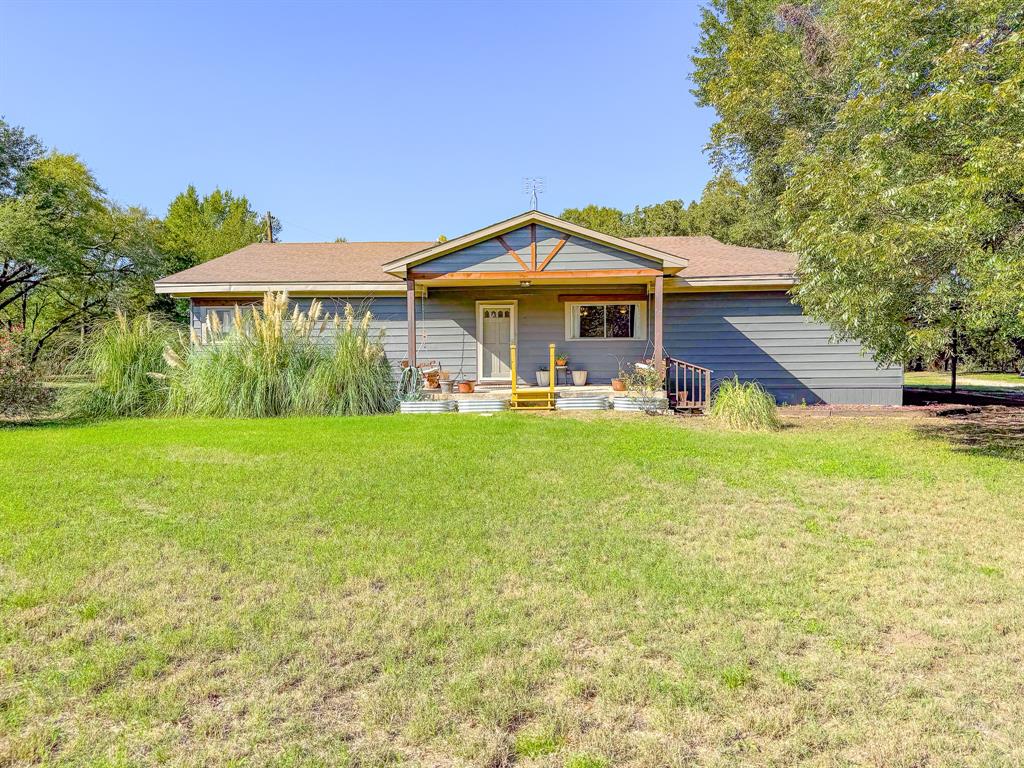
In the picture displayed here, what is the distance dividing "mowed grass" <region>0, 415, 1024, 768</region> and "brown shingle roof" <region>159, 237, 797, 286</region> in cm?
788

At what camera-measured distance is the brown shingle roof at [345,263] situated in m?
12.8

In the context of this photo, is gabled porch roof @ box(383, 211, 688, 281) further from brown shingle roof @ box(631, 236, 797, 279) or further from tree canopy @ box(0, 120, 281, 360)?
tree canopy @ box(0, 120, 281, 360)

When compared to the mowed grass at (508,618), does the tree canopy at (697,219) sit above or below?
above

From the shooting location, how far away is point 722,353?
509 inches

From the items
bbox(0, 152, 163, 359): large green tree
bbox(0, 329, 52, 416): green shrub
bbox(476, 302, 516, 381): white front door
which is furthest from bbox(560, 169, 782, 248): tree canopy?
bbox(0, 152, 163, 359): large green tree

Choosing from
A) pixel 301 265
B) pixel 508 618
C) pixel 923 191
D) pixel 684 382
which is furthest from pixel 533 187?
pixel 508 618

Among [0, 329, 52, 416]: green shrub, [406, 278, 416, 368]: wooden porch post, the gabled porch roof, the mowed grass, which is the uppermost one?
the gabled porch roof

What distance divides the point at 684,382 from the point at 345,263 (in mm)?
8773

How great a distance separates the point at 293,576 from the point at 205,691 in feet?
3.63

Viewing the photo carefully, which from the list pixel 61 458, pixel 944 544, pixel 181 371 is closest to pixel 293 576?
pixel 944 544

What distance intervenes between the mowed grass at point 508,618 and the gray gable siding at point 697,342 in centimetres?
735

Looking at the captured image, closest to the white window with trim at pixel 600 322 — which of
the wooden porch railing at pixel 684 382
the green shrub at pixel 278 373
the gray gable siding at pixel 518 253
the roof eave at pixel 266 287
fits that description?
the wooden porch railing at pixel 684 382

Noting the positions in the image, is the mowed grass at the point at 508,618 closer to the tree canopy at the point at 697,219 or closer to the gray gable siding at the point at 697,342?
the gray gable siding at the point at 697,342

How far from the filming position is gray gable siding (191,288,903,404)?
12.8 metres
